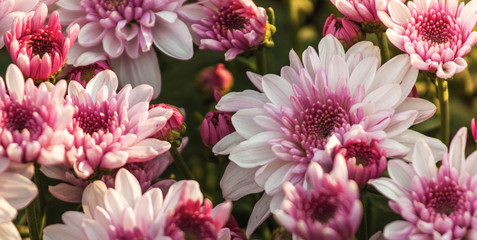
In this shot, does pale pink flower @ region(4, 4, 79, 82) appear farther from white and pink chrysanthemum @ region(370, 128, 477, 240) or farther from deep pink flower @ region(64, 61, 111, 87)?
white and pink chrysanthemum @ region(370, 128, 477, 240)

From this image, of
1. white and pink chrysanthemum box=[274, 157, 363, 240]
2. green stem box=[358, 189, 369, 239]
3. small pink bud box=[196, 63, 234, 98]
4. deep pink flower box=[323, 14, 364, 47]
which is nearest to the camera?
white and pink chrysanthemum box=[274, 157, 363, 240]

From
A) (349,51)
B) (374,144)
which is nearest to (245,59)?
(349,51)

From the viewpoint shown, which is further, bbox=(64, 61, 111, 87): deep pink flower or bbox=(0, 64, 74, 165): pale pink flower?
bbox=(64, 61, 111, 87): deep pink flower

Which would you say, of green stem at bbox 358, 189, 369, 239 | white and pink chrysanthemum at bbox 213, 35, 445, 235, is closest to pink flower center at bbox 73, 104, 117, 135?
white and pink chrysanthemum at bbox 213, 35, 445, 235

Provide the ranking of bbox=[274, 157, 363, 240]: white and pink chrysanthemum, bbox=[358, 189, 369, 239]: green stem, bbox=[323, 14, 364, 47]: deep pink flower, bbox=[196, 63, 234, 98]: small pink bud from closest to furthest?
bbox=[274, 157, 363, 240]: white and pink chrysanthemum
bbox=[358, 189, 369, 239]: green stem
bbox=[323, 14, 364, 47]: deep pink flower
bbox=[196, 63, 234, 98]: small pink bud

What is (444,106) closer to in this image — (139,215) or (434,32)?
(434,32)

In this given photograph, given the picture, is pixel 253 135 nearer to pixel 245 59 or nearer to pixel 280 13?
pixel 245 59
